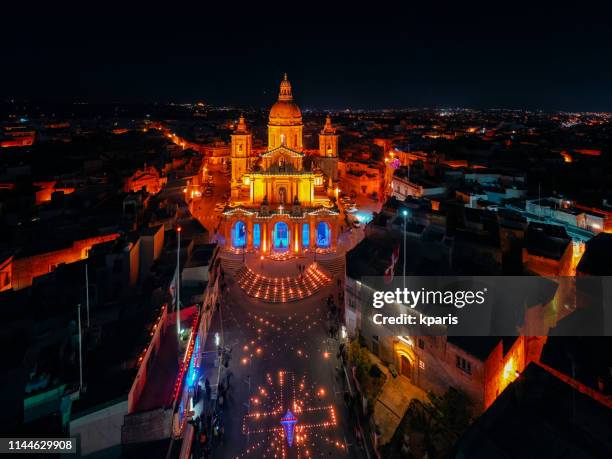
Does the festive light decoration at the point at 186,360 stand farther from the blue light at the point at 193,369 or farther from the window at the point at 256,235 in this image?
the window at the point at 256,235

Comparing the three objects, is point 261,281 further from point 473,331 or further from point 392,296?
point 473,331

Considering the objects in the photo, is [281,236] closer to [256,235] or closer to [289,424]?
[256,235]

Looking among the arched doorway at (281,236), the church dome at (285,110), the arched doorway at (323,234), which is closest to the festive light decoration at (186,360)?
the arched doorway at (281,236)

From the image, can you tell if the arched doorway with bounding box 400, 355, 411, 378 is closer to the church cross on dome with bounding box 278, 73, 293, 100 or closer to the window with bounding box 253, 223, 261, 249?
the window with bounding box 253, 223, 261, 249

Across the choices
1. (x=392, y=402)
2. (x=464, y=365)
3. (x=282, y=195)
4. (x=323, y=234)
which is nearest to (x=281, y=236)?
(x=323, y=234)

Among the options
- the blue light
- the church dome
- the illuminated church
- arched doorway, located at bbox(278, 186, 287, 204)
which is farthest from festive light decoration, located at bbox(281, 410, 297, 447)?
the church dome

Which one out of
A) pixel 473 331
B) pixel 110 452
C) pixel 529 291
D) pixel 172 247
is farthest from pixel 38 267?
pixel 529 291
